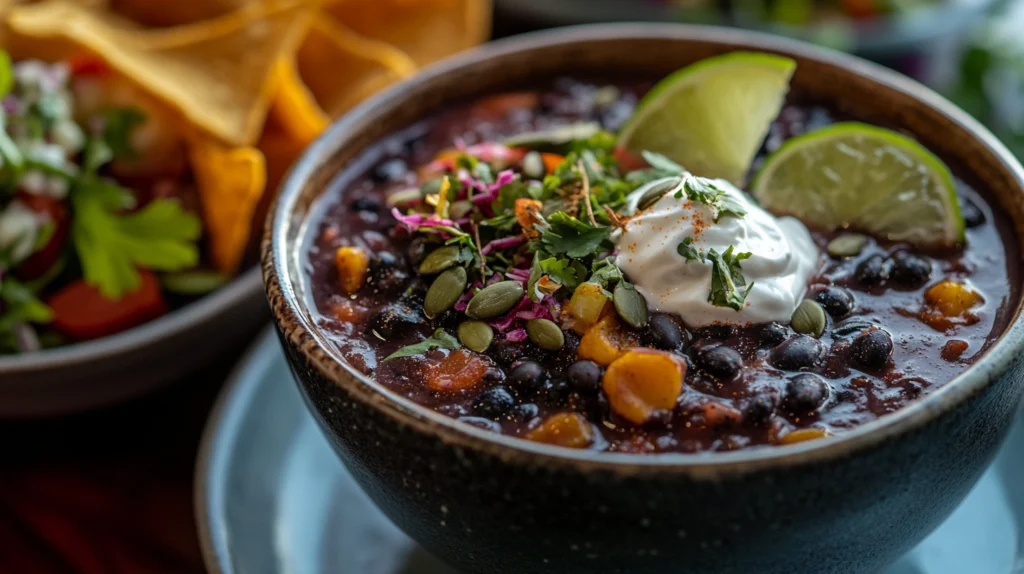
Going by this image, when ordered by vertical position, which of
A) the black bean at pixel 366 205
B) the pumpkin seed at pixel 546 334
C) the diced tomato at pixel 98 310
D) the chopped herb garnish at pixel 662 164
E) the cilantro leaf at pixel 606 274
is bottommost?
the diced tomato at pixel 98 310

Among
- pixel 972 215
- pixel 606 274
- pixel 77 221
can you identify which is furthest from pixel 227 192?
pixel 972 215

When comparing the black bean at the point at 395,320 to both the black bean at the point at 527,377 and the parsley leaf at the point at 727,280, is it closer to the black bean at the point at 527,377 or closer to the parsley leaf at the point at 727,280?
the black bean at the point at 527,377

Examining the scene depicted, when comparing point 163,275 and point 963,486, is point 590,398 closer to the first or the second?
point 963,486

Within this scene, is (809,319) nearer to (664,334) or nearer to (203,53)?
(664,334)

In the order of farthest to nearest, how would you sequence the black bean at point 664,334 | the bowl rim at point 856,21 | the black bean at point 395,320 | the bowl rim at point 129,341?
the bowl rim at point 856,21, the bowl rim at point 129,341, the black bean at point 395,320, the black bean at point 664,334

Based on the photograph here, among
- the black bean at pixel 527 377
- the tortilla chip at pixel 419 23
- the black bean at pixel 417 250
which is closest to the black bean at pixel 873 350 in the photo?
the black bean at pixel 527 377

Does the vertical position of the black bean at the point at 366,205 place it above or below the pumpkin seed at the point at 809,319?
below

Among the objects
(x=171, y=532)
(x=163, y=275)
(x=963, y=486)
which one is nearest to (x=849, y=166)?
(x=963, y=486)
